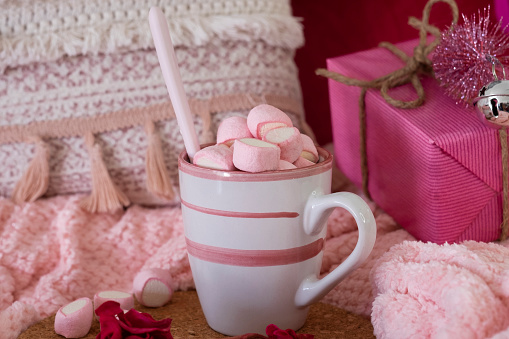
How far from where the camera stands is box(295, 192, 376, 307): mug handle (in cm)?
50

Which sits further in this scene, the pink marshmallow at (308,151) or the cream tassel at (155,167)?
the cream tassel at (155,167)

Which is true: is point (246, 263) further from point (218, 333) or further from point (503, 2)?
point (503, 2)

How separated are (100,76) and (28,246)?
271mm

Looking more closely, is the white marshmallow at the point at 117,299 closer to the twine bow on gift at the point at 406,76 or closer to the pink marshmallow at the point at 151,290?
the pink marshmallow at the point at 151,290

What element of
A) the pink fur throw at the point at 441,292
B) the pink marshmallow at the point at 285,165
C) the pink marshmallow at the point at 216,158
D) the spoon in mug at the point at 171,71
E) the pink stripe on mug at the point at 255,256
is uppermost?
the spoon in mug at the point at 171,71

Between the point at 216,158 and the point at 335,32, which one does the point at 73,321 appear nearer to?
the point at 216,158

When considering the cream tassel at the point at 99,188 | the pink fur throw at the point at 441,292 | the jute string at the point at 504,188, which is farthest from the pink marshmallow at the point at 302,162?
the cream tassel at the point at 99,188

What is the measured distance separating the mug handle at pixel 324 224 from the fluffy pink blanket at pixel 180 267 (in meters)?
0.05

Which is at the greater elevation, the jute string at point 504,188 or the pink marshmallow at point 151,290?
the jute string at point 504,188

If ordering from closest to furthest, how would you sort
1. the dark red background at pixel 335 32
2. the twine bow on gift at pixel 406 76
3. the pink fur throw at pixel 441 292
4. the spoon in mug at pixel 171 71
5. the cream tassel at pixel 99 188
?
the pink fur throw at pixel 441 292
the spoon in mug at pixel 171 71
the twine bow on gift at pixel 406 76
the cream tassel at pixel 99 188
the dark red background at pixel 335 32

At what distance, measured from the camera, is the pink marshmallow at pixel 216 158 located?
0.51 meters

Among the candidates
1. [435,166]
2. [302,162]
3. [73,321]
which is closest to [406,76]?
[435,166]

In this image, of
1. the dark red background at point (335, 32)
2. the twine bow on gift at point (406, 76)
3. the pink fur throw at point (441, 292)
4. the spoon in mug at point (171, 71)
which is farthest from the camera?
the dark red background at point (335, 32)

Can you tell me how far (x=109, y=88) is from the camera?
0.82 metres
